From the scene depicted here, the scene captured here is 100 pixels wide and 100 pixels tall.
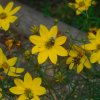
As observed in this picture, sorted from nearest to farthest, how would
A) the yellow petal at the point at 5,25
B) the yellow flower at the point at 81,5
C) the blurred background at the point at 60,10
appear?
the yellow petal at the point at 5,25 < the yellow flower at the point at 81,5 < the blurred background at the point at 60,10

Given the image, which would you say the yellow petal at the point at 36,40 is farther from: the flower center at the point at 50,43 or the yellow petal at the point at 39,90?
the yellow petal at the point at 39,90

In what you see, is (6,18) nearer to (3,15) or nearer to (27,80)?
(3,15)

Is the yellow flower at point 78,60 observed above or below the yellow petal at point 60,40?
below

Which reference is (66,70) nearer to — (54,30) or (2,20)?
(54,30)

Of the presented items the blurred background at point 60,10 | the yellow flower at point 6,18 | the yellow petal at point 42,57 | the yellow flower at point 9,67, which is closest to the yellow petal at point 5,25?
the yellow flower at point 6,18

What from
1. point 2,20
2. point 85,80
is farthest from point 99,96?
point 2,20

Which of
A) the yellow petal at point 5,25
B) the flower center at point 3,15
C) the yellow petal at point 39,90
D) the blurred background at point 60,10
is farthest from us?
the blurred background at point 60,10

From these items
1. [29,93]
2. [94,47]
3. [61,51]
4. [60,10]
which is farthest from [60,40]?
[60,10]
